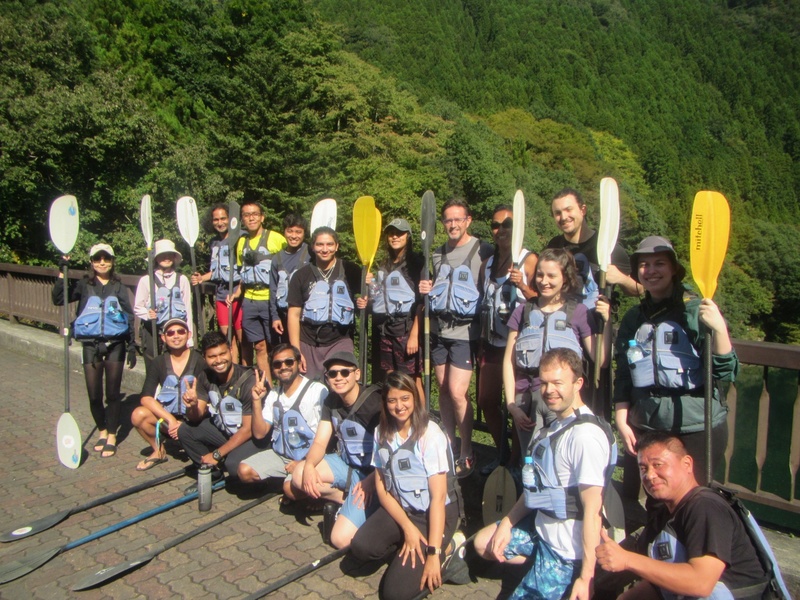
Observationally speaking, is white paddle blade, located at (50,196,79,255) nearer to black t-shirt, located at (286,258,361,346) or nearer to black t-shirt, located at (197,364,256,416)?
black t-shirt, located at (197,364,256,416)

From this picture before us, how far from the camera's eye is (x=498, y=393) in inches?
170

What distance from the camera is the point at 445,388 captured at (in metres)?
4.48

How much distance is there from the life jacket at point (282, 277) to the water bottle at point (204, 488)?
61.2 inches

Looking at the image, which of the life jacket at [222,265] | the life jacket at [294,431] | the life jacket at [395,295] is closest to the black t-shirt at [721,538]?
the life jacket at [395,295]

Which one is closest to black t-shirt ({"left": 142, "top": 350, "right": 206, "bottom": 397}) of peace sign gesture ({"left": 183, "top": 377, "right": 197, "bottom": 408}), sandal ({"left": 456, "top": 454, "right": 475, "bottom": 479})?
peace sign gesture ({"left": 183, "top": 377, "right": 197, "bottom": 408})

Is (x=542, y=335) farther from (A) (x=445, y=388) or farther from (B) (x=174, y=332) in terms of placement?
(B) (x=174, y=332)

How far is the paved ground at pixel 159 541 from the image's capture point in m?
3.61

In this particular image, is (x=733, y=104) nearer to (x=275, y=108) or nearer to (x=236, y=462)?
(x=275, y=108)

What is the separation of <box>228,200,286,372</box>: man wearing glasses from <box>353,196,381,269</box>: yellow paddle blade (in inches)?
38.7

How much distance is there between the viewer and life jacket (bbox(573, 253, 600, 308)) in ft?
12.3

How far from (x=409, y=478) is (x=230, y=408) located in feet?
6.05

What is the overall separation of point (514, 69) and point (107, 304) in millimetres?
101374

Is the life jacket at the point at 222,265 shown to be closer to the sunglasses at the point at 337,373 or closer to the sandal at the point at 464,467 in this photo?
the sunglasses at the point at 337,373

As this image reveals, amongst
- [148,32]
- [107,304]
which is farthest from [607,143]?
[107,304]
